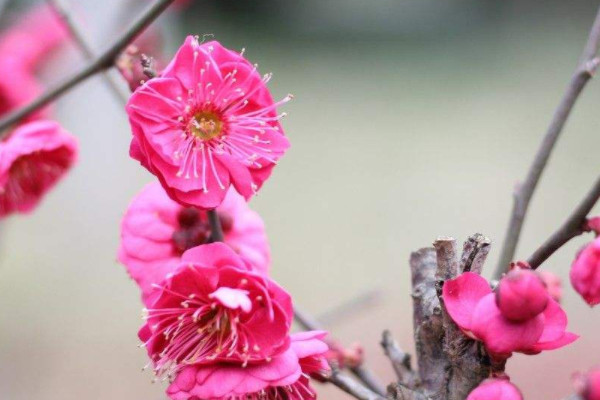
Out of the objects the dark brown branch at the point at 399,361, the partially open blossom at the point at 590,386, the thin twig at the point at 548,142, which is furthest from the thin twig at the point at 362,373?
the partially open blossom at the point at 590,386

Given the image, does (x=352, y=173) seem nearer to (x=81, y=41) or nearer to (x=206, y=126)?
(x=81, y=41)

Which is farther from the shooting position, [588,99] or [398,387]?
[588,99]

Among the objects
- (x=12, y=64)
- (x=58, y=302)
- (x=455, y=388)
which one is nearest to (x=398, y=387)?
(x=455, y=388)

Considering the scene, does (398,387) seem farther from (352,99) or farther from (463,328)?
(352,99)

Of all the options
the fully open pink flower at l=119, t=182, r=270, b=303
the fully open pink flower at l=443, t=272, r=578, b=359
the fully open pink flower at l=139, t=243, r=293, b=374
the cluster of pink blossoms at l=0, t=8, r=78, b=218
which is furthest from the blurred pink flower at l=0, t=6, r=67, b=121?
the fully open pink flower at l=443, t=272, r=578, b=359

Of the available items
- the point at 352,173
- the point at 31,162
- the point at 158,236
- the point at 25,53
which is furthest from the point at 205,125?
the point at 352,173
